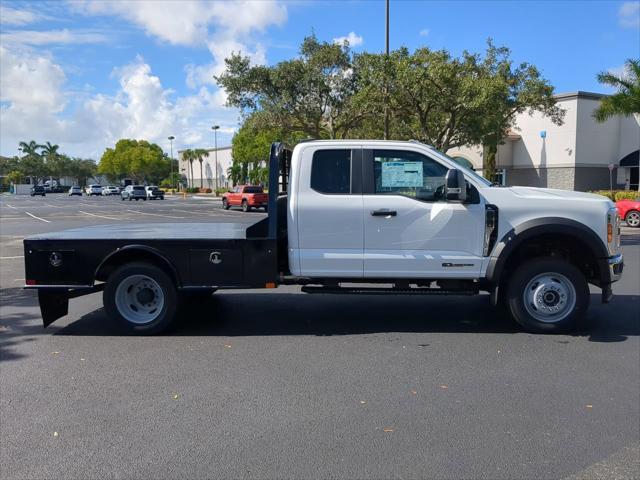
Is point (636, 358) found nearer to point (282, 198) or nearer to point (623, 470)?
point (623, 470)

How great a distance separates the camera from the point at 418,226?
643cm

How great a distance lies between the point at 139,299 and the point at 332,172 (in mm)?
2750

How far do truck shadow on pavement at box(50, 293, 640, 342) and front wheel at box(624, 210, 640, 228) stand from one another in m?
14.0

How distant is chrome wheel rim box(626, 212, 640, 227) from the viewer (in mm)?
20969

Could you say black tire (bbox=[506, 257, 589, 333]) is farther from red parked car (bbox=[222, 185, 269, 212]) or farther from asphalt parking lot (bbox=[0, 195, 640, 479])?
red parked car (bbox=[222, 185, 269, 212])

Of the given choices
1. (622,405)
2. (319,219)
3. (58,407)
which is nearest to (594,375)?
(622,405)

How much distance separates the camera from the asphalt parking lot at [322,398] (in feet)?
12.1

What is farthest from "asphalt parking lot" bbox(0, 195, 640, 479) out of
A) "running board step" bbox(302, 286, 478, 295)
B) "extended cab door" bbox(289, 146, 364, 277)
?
"extended cab door" bbox(289, 146, 364, 277)

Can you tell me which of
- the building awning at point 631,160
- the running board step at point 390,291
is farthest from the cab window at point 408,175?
the building awning at point 631,160

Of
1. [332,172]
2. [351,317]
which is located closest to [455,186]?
[332,172]

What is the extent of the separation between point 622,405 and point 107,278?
551 cm

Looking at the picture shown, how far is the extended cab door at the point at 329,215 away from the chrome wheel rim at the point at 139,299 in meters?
1.67

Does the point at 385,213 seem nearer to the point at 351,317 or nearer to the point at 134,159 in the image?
the point at 351,317

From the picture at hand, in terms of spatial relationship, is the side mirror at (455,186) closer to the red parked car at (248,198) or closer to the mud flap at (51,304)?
the mud flap at (51,304)
